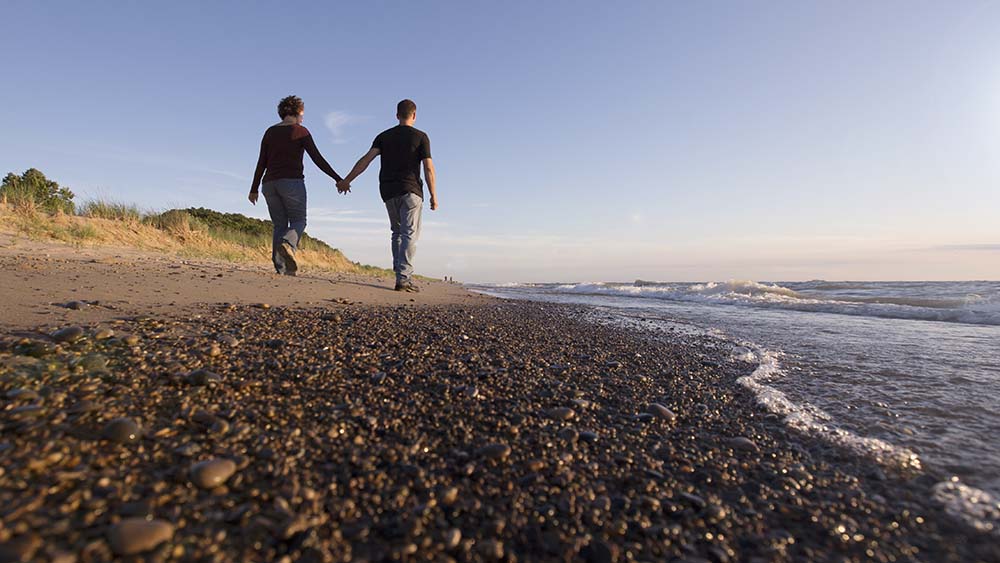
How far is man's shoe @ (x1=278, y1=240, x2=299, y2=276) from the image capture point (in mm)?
7239

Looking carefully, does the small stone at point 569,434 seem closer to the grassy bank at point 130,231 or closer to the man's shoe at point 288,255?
the man's shoe at point 288,255

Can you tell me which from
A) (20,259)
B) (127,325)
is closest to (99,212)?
(20,259)

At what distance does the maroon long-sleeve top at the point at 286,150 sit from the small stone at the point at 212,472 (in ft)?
20.5

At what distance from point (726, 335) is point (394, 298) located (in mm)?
4438

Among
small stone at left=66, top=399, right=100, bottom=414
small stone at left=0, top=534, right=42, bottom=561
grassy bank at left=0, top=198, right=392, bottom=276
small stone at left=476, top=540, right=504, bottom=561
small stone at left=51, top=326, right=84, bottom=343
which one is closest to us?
small stone at left=0, top=534, right=42, bottom=561

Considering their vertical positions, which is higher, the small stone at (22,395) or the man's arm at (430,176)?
the man's arm at (430,176)

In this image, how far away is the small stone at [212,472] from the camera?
4.41 feet

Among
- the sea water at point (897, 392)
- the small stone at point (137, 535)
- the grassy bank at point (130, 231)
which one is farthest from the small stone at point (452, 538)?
the grassy bank at point (130, 231)

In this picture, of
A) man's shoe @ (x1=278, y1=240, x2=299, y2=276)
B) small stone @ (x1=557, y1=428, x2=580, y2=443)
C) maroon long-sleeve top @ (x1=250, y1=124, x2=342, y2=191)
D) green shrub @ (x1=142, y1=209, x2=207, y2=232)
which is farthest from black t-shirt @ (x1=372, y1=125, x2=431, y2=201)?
green shrub @ (x1=142, y1=209, x2=207, y2=232)

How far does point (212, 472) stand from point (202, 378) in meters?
0.85

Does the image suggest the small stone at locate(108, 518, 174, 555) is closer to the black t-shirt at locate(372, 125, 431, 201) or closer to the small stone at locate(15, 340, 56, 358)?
the small stone at locate(15, 340, 56, 358)

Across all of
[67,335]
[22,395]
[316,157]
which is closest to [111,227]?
[316,157]

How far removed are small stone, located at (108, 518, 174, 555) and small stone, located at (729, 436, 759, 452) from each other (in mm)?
2058

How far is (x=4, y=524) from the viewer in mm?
1058
